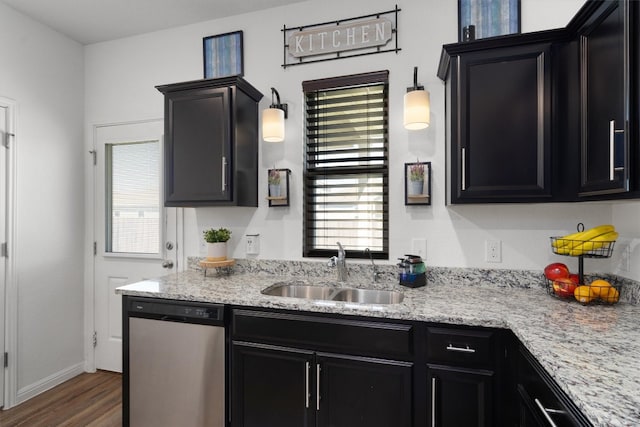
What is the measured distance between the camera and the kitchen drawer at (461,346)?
148 cm

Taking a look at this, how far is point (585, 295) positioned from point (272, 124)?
1986mm

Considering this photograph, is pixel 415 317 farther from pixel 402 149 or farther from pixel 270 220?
pixel 270 220

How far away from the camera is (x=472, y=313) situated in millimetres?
1546

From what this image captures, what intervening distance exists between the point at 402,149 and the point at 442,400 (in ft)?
4.77

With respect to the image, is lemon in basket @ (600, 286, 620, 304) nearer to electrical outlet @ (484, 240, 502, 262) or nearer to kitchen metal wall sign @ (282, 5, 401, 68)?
electrical outlet @ (484, 240, 502, 262)

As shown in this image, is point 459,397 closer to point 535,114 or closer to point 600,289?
point 600,289

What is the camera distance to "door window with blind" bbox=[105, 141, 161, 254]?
9.46 feet

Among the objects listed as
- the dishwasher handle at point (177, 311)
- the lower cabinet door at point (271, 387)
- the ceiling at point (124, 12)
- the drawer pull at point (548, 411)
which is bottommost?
the lower cabinet door at point (271, 387)

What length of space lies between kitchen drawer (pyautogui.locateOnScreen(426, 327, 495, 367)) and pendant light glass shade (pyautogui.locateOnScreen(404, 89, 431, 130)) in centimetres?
117

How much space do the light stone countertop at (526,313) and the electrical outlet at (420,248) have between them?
0.53 ft

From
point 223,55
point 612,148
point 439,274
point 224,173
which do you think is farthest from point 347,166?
point 612,148

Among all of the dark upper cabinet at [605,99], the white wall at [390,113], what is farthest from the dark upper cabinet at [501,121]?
the white wall at [390,113]

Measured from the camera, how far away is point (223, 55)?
269 cm

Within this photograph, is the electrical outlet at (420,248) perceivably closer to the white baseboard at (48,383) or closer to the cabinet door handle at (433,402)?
the cabinet door handle at (433,402)
